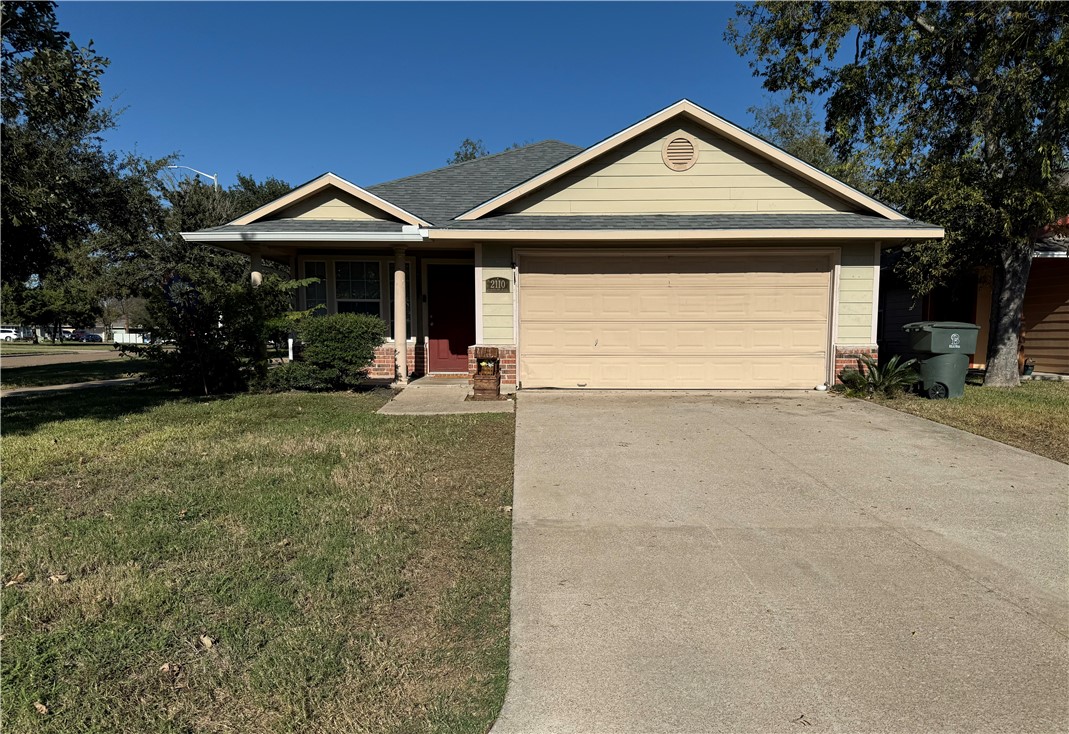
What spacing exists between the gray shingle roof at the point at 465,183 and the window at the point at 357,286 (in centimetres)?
151

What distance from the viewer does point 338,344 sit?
9883 millimetres

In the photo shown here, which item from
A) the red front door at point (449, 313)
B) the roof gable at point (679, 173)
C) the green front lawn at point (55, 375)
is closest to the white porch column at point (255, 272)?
the green front lawn at point (55, 375)

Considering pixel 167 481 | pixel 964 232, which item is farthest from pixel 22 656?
pixel 964 232

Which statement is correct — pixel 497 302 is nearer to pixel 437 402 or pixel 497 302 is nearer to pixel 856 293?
pixel 437 402

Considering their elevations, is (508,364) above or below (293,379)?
above

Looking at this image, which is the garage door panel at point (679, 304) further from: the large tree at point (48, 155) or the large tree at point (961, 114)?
the large tree at point (48, 155)

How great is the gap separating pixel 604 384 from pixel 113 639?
26.6 ft

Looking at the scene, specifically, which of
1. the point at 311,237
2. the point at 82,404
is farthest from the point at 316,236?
the point at 82,404

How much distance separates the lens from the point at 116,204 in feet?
55.4

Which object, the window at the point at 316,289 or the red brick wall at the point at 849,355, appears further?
the window at the point at 316,289

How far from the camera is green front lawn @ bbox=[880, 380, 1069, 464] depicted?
6680 millimetres

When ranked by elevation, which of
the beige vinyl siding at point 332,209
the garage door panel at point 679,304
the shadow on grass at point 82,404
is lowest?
the shadow on grass at point 82,404

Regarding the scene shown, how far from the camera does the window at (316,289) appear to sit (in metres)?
12.0

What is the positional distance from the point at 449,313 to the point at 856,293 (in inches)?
297
